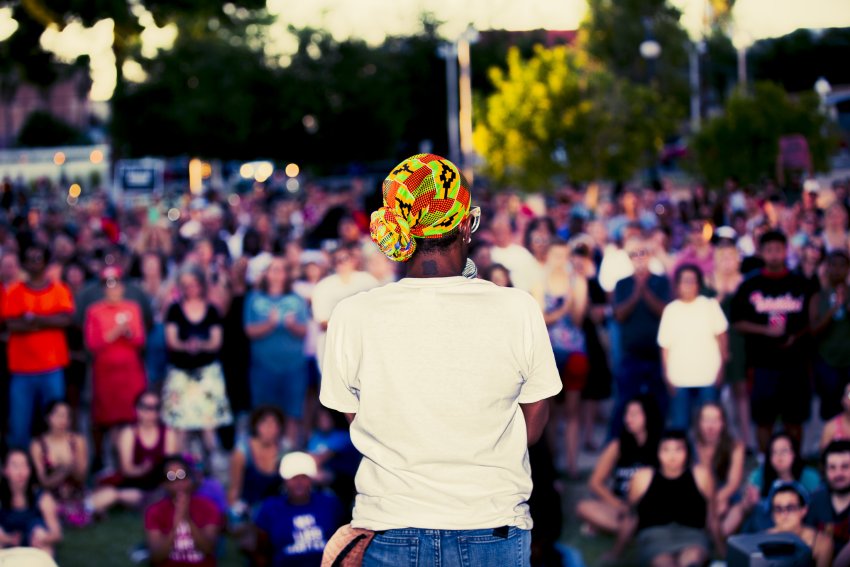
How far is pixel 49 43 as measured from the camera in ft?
58.0

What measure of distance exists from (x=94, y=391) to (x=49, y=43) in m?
10.0

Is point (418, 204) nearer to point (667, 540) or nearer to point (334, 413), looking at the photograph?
point (667, 540)

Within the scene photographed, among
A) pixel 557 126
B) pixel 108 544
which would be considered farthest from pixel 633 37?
pixel 108 544

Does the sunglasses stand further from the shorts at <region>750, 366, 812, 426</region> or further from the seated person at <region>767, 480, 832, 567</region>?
the shorts at <region>750, 366, 812, 426</region>

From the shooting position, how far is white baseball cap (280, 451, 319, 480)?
262 inches

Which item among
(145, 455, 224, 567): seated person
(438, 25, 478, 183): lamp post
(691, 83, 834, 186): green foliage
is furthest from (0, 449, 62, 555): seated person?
(691, 83, 834, 186): green foliage

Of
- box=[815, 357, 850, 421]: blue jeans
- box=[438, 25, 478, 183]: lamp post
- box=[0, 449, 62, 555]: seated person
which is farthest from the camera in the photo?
box=[438, 25, 478, 183]: lamp post

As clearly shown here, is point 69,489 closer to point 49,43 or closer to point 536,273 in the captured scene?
point 536,273

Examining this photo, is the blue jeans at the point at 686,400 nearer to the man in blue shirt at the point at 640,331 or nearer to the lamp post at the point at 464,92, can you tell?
the man in blue shirt at the point at 640,331

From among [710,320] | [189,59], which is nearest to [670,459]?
[710,320]

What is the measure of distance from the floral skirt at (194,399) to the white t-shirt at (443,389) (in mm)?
6250

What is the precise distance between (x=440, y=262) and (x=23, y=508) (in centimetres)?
545

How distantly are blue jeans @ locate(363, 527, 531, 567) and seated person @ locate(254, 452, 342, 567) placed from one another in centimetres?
402

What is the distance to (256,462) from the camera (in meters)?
8.02
